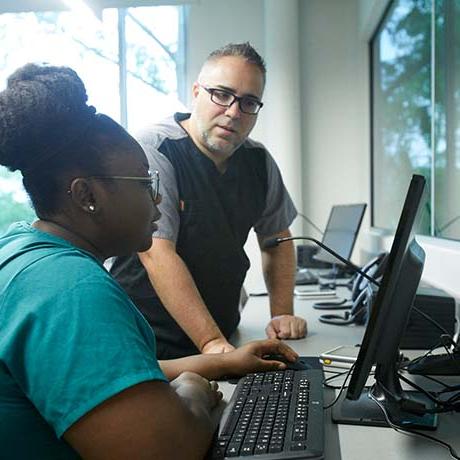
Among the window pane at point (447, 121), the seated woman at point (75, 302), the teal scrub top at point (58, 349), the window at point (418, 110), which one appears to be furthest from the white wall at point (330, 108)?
the teal scrub top at point (58, 349)

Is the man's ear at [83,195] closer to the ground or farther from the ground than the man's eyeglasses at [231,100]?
closer to the ground

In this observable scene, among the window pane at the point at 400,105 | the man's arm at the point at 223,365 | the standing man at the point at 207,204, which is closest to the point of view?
the man's arm at the point at 223,365

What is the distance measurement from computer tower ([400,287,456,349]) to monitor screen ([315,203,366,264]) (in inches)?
53.0

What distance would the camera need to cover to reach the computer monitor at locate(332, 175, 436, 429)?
93 centimetres

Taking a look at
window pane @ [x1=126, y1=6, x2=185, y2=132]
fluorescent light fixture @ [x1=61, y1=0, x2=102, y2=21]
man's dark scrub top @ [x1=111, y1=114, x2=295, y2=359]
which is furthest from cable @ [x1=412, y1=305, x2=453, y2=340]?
window pane @ [x1=126, y1=6, x2=185, y2=132]

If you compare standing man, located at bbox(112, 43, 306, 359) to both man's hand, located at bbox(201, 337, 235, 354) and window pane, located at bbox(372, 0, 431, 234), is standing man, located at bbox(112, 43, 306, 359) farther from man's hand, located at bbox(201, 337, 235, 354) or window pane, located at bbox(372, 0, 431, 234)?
window pane, located at bbox(372, 0, 431, 234)

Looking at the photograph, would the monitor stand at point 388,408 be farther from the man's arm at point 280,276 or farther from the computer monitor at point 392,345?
the man's arm at point 280,276

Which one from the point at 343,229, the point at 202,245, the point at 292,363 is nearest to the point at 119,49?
the point at 343,229

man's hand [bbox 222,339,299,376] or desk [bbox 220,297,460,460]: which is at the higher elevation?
man's hand [bbox 222,339,299,376]

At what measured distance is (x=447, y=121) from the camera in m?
2.55

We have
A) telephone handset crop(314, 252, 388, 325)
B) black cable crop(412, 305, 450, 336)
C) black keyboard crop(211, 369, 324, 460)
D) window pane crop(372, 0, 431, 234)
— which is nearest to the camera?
black keyboard crop(211, 369, 324, 460)

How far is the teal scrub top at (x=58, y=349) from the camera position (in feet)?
2.44

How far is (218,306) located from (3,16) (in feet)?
10.9

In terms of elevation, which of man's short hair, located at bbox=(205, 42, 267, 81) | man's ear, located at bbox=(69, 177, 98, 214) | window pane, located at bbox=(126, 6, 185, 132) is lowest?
man's ear, located at bbox=(69, 177, 98, 214)
